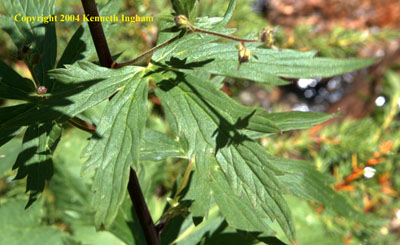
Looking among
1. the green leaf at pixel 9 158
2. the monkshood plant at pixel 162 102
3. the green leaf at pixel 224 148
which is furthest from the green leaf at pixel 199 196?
the green leaf at pixel 9 158

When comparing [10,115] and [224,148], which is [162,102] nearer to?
[224,148]

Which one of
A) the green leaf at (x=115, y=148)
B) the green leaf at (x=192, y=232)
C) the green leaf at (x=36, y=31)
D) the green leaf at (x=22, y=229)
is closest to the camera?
the green leaf at (x=115, y=148)

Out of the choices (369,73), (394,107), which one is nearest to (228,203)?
(394,107)

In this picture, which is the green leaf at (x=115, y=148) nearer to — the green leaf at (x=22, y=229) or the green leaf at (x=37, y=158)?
the green leaf at (x=37, y=158)

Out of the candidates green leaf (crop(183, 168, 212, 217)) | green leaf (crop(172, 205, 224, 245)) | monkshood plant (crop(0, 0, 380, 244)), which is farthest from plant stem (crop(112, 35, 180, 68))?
green leaf (crop(172, 205, 224, 245))

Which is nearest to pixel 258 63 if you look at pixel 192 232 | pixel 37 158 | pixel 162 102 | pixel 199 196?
pixel 162 102

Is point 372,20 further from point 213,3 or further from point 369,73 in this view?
point 213,3

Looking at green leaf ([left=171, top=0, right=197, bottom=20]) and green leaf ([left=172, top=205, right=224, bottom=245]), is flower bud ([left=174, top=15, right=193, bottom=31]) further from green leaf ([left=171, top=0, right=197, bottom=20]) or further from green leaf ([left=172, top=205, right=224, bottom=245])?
green leaf ([left=172, top=205, right=224, bottom=245])

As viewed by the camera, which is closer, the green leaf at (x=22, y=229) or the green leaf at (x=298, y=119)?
the green leaf at (x=298, y=119)
